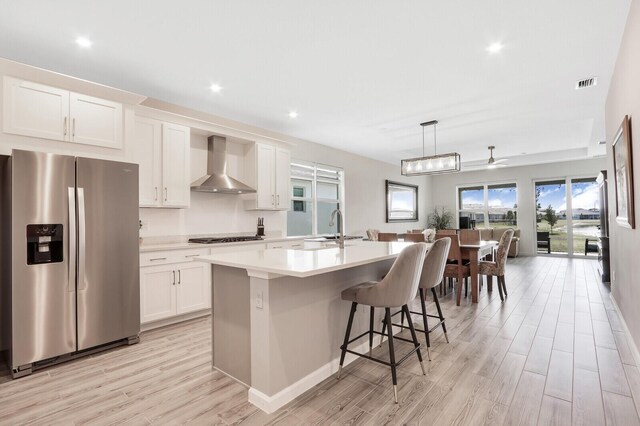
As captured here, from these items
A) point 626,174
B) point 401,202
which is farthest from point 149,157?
point 401,202

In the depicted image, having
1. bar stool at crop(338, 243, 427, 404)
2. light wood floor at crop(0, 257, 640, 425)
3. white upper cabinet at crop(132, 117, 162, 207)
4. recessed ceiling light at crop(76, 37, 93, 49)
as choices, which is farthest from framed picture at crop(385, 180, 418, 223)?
recessed ceiling light at crop(76, 37, 93, 49)

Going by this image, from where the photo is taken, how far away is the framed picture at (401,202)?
28.6 feet

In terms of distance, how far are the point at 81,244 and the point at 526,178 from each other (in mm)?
10495

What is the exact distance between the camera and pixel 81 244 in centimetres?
277

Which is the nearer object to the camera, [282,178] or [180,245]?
[180,245]

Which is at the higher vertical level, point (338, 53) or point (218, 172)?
point (338, 53)

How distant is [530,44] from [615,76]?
3.88ft

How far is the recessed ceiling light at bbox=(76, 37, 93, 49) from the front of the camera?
2677 mm

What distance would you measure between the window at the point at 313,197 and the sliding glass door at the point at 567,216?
6.31 m

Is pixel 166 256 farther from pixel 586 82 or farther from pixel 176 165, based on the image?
pixel 586 82

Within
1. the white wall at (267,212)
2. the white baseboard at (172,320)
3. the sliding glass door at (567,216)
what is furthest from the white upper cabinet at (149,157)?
the sliding glass door at (567,216)

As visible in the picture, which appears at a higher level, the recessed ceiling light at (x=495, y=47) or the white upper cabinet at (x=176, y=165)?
the recessed ceiling light at (x=495, y=47)

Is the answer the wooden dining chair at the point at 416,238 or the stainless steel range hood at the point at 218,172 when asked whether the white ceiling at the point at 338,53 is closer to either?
the stainless steel range hood at the point at 218,172

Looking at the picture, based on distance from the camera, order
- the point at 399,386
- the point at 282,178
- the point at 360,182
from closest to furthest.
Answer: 1. the point at 399,386
2. the point at 282,178
3. the point at 360,182
